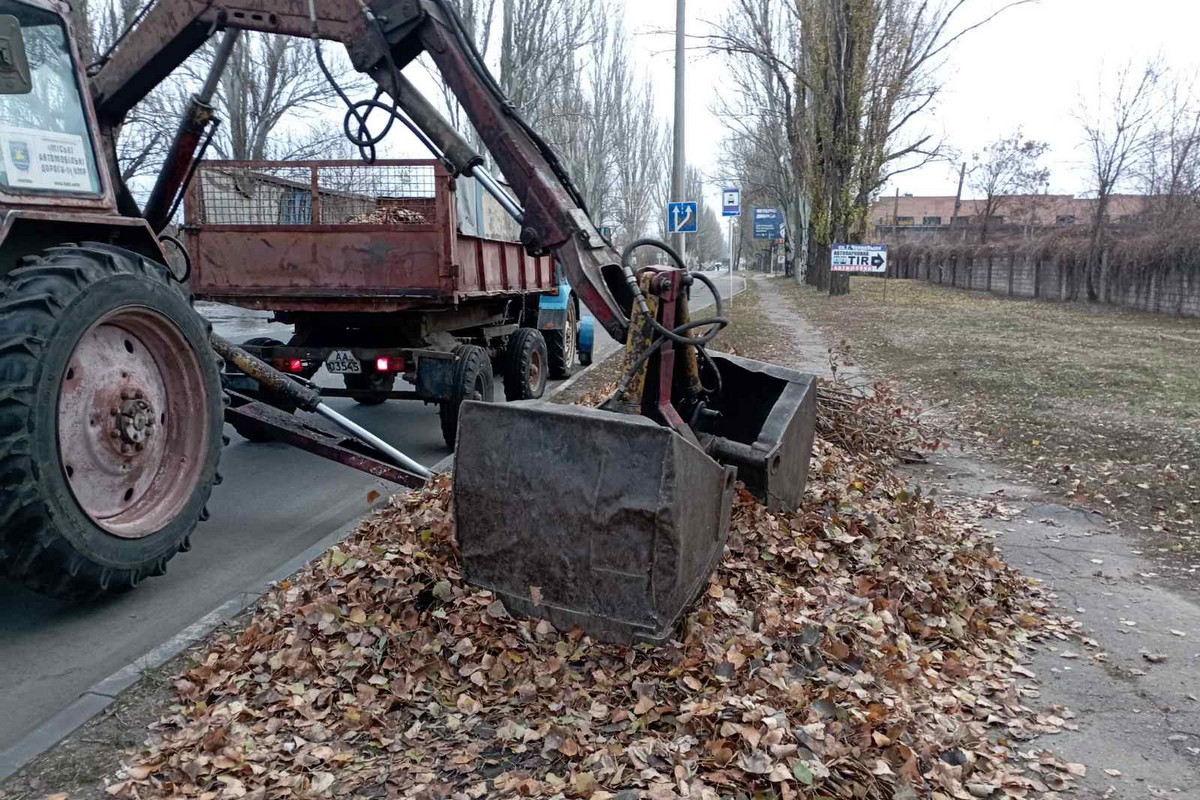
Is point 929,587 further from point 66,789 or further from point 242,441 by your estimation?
point 242,441

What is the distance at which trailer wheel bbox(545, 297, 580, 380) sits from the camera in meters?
12.3

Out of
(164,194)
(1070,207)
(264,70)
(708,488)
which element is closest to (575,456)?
(708,488)

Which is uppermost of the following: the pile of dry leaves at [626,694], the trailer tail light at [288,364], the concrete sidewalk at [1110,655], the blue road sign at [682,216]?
the blue road sign at [682,216]

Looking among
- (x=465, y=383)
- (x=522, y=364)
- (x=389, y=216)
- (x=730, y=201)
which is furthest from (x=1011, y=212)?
(x=465, y=383)

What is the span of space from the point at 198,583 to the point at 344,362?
301 cm

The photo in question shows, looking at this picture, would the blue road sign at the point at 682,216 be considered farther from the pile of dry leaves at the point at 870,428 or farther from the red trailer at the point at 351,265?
the red trailer at the point at 351,265

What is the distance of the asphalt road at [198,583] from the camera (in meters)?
3.89

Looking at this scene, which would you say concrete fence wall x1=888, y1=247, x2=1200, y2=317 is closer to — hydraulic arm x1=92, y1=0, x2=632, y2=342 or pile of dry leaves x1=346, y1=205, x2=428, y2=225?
pile of dry leaves x1=346, y1=205, x2=428, y2=225

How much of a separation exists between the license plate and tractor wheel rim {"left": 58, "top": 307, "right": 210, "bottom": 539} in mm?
2688

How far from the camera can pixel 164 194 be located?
6.16 m

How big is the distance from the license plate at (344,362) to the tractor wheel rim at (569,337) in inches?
195

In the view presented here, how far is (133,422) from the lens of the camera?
4.46m

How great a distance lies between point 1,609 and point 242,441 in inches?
157

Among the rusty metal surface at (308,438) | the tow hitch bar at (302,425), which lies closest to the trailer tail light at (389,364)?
the tow hitch bar at (302,425)
